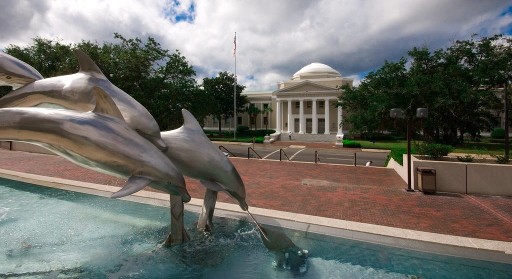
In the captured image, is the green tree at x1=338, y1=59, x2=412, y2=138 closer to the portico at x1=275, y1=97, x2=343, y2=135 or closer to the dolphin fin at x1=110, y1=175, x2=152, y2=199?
the portico at x1=275, y1=97, x2=343, y2=135

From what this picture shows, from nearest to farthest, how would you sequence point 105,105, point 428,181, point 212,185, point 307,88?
point 105,105
point 212,185
point 428,181
point 307,88

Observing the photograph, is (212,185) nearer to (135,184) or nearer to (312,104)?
(135,184)

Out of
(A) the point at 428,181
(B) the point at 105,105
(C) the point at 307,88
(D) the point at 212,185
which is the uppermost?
(C) the point at 307,88

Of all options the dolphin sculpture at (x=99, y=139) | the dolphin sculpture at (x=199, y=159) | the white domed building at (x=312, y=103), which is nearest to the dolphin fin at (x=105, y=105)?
the dolphin sculpture at (x=99, y=139)

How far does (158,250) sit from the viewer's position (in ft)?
24.1

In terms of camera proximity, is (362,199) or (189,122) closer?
(189,122)

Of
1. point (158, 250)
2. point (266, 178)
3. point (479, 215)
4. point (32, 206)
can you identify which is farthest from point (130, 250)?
point (479, 215)

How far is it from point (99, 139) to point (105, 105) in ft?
2.18

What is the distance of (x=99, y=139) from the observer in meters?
5.54

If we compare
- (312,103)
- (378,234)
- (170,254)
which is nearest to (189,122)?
(170,254)

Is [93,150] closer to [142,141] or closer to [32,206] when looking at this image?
[142,141]

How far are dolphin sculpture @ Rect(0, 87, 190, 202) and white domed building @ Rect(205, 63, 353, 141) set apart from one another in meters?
51.0

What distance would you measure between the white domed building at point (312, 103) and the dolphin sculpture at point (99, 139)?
51037mm

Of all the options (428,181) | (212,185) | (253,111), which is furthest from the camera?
(253,111)
